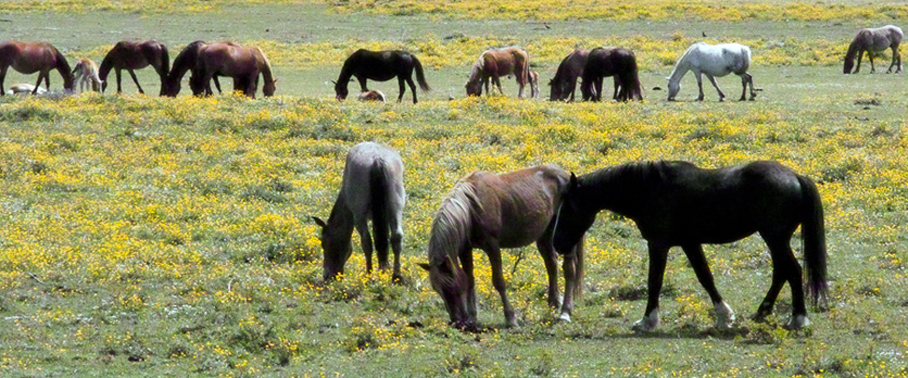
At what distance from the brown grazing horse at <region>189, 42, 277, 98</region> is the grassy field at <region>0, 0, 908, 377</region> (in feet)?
8.60

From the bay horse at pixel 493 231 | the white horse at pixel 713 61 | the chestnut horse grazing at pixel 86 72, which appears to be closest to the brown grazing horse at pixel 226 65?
the chestnut horse grazing at pixel 86 72

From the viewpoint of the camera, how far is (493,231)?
9.64m

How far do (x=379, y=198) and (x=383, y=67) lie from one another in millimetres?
15852

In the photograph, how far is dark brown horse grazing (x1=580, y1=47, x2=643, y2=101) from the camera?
26.2 metres

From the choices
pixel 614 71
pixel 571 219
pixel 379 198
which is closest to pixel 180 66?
pixel 614 71

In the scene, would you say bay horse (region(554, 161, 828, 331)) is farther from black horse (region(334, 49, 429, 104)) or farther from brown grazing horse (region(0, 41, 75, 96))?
brown grazing horse (region(0, 41, 75, 96))

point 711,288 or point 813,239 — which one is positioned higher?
point 813,239

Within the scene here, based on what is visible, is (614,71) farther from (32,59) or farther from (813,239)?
(813,239)

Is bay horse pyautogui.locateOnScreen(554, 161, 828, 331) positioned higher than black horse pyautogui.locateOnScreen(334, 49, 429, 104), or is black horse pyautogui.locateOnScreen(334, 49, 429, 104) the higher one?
bay horse pyautogui.locateOnScreen(554, 161, 828, 331)

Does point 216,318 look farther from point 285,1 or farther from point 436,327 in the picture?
point 285,1

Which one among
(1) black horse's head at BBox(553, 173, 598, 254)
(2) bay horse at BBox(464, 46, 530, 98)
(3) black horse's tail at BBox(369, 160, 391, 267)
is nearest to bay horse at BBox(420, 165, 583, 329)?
(1) black horse's head at BBox(553, 173, 598, 254)

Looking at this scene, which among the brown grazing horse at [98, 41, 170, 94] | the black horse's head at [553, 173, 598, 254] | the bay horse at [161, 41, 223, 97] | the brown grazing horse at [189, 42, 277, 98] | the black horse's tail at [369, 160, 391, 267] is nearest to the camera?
the black horse's head at [553, 173, 598, 254]

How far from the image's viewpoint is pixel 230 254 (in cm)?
1261

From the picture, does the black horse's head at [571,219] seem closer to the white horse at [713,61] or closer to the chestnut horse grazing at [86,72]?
the white horse at [713,61]
